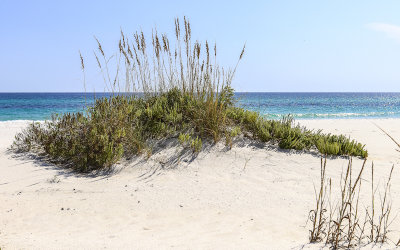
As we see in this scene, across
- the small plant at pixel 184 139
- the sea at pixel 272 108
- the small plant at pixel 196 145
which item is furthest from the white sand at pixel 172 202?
the sea at pixel 272 108

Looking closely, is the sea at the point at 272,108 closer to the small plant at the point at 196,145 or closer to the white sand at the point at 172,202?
the small plant at the point at 196,145

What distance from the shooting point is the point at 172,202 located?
4.89 m

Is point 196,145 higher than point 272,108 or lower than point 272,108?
higher

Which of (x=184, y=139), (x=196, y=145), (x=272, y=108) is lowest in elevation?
(x=272, y=108)

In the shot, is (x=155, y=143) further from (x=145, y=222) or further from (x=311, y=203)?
(x=311, y=203)

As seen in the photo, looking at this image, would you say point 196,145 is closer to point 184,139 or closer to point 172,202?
point 184,139

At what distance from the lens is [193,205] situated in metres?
4.77

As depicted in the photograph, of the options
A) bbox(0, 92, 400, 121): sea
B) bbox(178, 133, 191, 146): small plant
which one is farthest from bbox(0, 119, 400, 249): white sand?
bbox(0, 92, 400, 121): sea

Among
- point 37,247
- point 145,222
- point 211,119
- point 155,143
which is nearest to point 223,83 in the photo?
point 211,119

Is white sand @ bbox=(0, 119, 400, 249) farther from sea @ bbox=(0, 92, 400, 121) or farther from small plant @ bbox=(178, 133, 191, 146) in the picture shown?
sea @ bbox=(0, 92, 400, 121)

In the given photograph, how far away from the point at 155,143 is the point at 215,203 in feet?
8.28

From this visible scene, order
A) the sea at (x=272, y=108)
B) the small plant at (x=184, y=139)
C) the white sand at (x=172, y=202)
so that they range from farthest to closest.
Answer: the sea at (x=272, y=108)
the small plant at (x=184, y=139)
the white sand at (x=172, y=202)

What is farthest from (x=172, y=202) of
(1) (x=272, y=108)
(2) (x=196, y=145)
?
(1) (x=272, y=108)

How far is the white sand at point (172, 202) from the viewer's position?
145 inches
